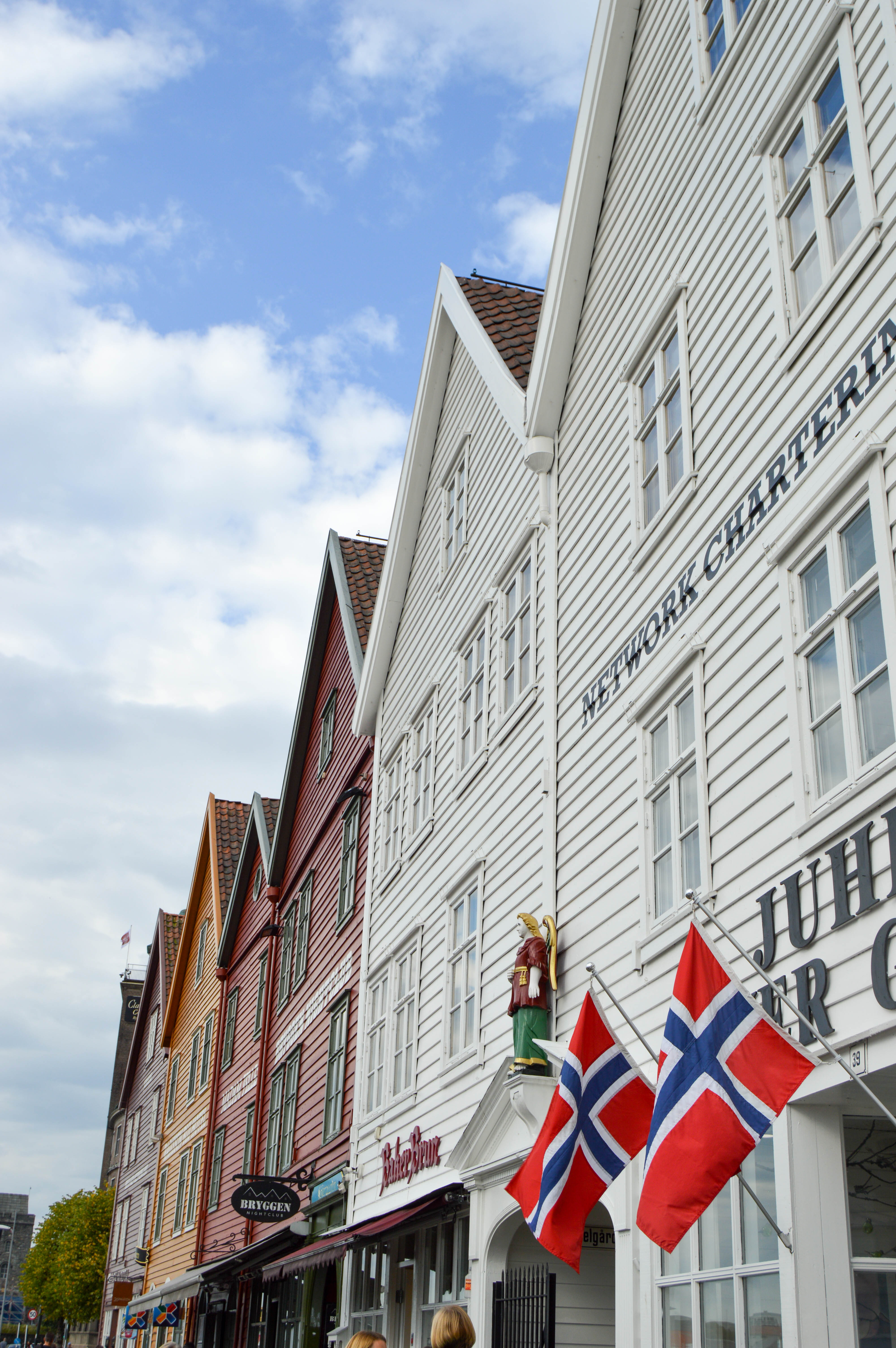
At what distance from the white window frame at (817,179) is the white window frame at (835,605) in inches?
48.3

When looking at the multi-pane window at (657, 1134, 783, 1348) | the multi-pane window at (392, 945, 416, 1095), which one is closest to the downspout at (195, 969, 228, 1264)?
the multi-pane window at (392, 945, 416, 1095)

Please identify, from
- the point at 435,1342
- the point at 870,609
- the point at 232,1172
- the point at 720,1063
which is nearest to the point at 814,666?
the point at 870,609

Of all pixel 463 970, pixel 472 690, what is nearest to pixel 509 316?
pixel 472 690

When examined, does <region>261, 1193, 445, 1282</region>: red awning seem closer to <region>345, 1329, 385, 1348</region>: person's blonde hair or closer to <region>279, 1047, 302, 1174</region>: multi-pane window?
<region>279, 1047, 302, 1174</region>: multi-pane window

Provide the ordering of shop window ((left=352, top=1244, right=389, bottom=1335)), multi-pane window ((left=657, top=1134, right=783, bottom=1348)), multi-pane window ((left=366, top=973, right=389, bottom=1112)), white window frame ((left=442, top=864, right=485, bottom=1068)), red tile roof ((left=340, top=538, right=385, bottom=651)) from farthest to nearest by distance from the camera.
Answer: red tile roof ((left=340, top=538, right=385, bottom=651)), multi-pane window ((left=366, top=973, right=389, bottom=1112)), shop window ((left=352, top=1244, right=389, bottom=1335)), white window frame ((left=442, top=864, right=485, bottom=1068)), multi-pane window ((left=657, top=1134, right=783, bottom=1348))

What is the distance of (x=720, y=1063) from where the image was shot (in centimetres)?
590

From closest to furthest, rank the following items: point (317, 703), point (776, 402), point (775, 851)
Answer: point (775, 851) < point (776, 402) < point (317, 703)

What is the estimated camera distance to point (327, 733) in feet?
80.2

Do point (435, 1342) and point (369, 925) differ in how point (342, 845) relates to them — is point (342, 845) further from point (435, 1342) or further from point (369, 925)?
point (435, 1342)

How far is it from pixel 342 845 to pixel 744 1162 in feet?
48.0

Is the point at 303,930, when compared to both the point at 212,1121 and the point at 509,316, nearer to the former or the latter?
the point at 212,1121

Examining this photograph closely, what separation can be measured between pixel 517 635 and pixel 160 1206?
29.6 meters

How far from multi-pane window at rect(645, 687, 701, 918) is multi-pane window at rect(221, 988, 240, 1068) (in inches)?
894

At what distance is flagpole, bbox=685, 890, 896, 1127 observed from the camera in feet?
18.8
